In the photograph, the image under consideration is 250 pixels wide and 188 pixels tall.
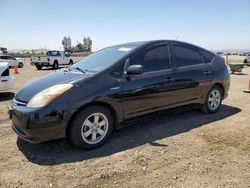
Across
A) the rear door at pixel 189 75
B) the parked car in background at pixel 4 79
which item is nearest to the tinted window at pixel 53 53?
the parked car in background at pixel 4 79

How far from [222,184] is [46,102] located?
2.58 m

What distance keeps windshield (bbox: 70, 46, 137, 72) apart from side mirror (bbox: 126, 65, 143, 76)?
32cm

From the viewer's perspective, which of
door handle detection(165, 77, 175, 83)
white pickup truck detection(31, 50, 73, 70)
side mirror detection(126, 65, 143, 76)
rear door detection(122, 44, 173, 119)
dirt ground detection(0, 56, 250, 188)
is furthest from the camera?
white pickup truck detection(31, 50, 73, 70)

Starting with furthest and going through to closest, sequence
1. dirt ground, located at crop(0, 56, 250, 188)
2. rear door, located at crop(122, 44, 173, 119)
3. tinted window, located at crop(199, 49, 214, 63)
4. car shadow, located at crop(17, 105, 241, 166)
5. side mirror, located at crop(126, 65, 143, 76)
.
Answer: tinted window, located at crop(199, 49, 214, 63) → rear door, located at crop(122, 44, 173, 119) → side mirror, located at crop(126, 65, 143, 76) → car shadow, located at crop(17, 105, 241, 166) → dirt ground, located at crop(0, 56, 250, 188)

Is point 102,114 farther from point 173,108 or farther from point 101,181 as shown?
point 173,108

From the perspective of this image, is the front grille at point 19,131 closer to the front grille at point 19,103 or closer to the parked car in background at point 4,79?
the front grille at point 19,103

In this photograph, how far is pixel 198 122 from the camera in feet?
18.5

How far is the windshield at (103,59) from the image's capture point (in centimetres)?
472

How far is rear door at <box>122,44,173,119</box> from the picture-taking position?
15.1ft

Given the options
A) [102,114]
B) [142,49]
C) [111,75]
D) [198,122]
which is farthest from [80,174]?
[198,122]

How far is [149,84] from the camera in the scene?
4824 millimetres

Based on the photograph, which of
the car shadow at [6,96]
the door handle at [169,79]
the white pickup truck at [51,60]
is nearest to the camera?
the door handle at [169,79]

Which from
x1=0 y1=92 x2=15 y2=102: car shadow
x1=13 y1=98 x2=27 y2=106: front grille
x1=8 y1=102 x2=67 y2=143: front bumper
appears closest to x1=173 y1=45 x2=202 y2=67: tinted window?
x1=8 y1=102 x2=67 y2=143: front bumper

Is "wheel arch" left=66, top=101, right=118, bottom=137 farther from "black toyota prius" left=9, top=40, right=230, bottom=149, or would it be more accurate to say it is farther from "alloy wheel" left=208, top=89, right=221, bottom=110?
"alloy wheel" left=208, top=89, right=221, bottom=110
